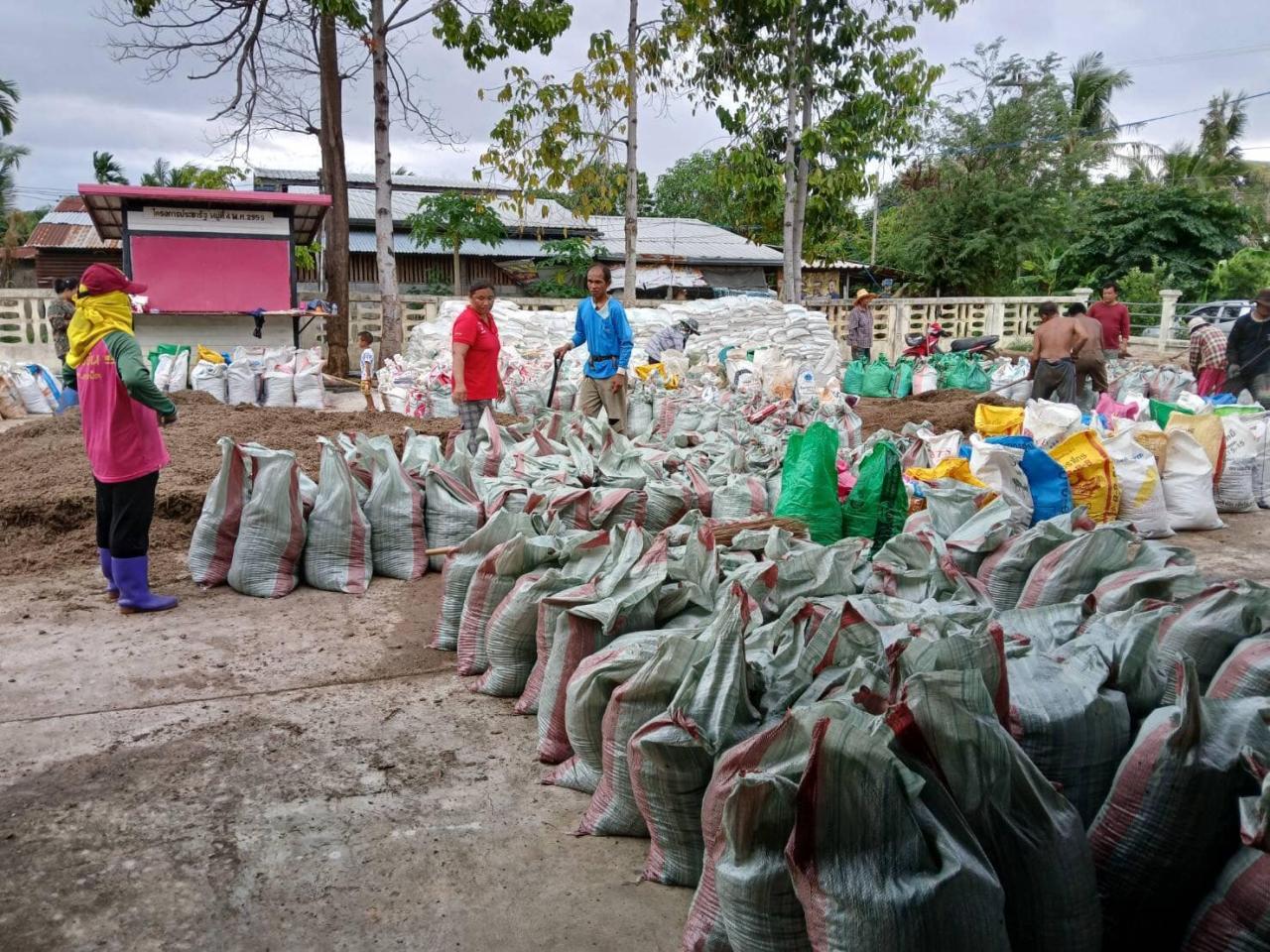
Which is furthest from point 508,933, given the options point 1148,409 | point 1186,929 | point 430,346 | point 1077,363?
point 430,346

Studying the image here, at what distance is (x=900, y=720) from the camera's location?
1.52m

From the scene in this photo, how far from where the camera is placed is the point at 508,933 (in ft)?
6.29

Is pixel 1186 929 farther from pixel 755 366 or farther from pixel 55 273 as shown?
pixel 55 273

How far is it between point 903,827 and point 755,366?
371 inches

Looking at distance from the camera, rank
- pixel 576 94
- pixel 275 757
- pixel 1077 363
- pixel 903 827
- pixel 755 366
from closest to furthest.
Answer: pixel 903 827, pixel 275 757, pixel 1077 363, pixel 755 366, pixel 576 94

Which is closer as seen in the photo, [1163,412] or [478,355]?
[478,355]

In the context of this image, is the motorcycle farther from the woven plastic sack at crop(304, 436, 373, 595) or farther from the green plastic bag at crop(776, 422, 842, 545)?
the woven plastic sack at crop(304, 436, 373, 595)

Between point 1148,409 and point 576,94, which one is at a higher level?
point 576,94

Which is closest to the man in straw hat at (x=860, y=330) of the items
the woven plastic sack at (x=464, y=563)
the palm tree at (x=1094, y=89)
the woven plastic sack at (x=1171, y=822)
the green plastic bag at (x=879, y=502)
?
the green plastic bag at (x=879, y=502)

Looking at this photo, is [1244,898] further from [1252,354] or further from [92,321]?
[1252,354]

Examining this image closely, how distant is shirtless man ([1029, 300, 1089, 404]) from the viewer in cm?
825

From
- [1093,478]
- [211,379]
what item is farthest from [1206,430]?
[211,379]

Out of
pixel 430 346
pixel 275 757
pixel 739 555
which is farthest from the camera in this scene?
pixel 430 346

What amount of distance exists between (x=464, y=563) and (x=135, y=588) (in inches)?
56.2
